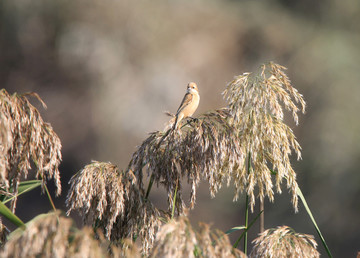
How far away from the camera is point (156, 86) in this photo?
5.55 meters

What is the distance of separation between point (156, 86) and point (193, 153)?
3539 mm

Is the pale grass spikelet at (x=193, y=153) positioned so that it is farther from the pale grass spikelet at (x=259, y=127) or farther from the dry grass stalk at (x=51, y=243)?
the dry grass stalk at (x=51, y=243)

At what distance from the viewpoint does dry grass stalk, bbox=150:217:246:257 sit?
49.9 inches

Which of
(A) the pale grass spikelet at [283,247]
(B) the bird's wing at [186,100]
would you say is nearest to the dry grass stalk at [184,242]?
(A) the pale grass spikelet at [283,247]

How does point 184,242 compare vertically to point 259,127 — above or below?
below

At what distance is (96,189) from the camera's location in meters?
2.11

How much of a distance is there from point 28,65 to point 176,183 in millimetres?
3806

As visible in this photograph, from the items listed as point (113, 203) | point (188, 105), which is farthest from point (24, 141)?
point (188, 105)

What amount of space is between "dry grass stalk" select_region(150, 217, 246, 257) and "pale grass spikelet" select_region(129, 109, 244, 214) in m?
0.71

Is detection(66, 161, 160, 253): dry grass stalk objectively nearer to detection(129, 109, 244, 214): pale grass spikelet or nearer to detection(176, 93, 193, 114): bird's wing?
detection(129, 109, 244, 214): pale grass spikelet

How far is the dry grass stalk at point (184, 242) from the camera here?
1.27m

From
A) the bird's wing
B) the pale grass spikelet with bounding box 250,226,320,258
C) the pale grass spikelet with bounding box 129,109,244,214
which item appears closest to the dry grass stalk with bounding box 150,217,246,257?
the pale grass spikelet with bounding box 129,109,244,214

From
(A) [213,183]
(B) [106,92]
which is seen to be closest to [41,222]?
(A) [213,183]

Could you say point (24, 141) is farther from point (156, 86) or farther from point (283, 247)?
point (156, 86)
